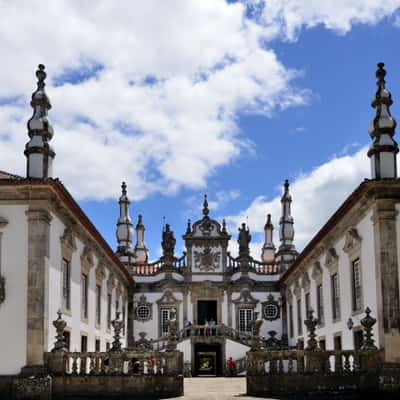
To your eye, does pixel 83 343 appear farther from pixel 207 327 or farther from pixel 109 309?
pixel 207 327

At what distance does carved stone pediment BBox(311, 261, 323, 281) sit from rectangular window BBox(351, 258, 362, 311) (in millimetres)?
4589

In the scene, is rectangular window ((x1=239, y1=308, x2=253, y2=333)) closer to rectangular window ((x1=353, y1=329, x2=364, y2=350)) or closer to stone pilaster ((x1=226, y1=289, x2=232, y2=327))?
stone pilaster ((x1=226, y1=289, x2=232, y2=327))

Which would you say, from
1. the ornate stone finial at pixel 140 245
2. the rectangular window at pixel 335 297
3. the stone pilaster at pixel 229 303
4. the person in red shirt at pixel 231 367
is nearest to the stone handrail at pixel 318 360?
the rectangular window at pixel 335 297

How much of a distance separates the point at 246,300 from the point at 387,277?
65.2 feet

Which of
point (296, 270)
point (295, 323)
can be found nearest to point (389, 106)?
point (296, 270)

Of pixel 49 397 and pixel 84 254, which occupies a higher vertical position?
pixel 84 254

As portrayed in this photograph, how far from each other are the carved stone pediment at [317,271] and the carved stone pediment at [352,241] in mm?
4346

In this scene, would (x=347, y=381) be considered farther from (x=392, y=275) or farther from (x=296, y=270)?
(x=296, y=270)

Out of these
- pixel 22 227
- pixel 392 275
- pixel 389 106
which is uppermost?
pixel 389 106

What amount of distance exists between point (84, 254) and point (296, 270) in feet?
36.2

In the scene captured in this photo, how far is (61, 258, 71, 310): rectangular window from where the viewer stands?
19750 millimetres

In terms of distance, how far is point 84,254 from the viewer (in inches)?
886

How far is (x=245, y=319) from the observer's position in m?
36.5

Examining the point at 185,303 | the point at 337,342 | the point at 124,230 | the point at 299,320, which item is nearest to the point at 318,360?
the point at 337,342
